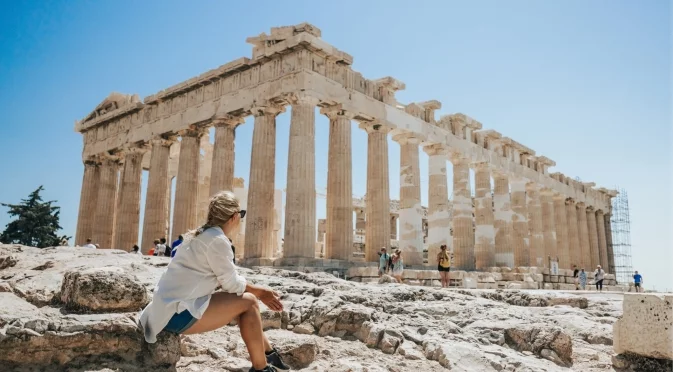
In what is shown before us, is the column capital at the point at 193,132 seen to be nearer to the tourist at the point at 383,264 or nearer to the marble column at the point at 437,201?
the tourist at the point at 383,264

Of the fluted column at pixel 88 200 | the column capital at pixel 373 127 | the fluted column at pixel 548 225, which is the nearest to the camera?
the column capital at pixel 373 127

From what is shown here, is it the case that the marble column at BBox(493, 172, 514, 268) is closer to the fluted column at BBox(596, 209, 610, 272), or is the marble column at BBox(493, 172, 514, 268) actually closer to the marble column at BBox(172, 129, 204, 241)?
the fluted column at BBox(596, 209, 610, 272)

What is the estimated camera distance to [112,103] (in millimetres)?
29547

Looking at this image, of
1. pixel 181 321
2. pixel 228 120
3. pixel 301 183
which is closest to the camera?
pixel 181 321

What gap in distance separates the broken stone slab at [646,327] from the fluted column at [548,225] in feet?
94.4

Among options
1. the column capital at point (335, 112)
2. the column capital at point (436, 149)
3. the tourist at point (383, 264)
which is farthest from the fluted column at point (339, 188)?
the column capital at point (436, 149)

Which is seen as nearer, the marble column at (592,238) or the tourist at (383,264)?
the tourist at (383,264)

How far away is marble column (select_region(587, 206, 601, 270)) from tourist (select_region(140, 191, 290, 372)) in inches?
1584

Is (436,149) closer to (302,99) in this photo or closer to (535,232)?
(302,99)

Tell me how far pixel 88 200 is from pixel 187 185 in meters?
9.47

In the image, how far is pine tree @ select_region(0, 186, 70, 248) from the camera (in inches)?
1291

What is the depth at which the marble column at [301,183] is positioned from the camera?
19469 millimetres

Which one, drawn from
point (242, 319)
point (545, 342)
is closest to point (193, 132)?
point (545, 342)

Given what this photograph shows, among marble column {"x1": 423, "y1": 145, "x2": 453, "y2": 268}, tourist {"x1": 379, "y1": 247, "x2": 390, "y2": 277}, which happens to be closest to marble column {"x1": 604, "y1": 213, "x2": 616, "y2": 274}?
marble column {"x1": 423, "y1": 145, "x2": 453, "y2": 268}
